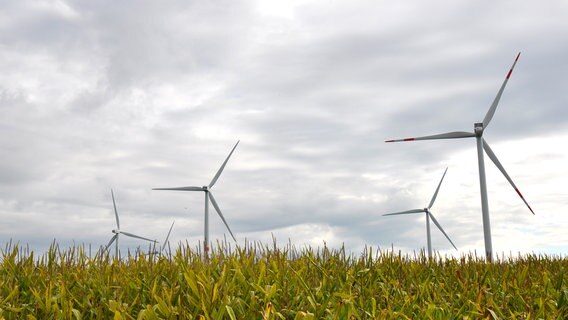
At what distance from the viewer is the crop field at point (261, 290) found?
30.2 feet

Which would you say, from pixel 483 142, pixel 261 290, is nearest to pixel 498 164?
pixel 483 142

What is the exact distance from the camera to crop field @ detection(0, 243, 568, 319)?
363 inches

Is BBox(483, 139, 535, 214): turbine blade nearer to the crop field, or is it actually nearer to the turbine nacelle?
the turbine nacelle

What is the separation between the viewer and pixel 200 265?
40.3 ft

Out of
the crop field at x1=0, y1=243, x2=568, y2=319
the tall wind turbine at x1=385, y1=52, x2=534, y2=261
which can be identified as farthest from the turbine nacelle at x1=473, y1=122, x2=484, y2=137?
the crop field at x1=0, y1=243, x2=568, y2=319

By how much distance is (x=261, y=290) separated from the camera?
9656mm

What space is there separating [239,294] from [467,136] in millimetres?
27335

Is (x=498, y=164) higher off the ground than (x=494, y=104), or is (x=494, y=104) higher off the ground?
(x=494, y=104)

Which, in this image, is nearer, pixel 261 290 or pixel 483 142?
pixel 261 290

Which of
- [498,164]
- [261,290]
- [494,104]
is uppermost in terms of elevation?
[494,104]

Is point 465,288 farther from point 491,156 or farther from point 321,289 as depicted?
point 491,156

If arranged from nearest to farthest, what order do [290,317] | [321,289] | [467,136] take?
[290,317]
[321,289]
[467,136]

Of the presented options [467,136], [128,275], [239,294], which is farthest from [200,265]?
[467,136]

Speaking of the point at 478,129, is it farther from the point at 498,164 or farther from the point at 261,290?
the point at 261,290
